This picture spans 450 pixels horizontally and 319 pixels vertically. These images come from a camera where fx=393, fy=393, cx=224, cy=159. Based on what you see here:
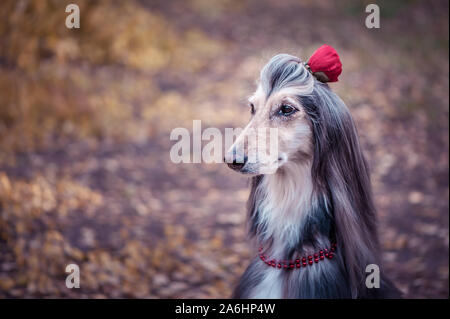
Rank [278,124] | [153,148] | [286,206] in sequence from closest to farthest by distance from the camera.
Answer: [278,124] < [286,206] < [153,148]

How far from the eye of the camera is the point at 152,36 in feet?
38.4

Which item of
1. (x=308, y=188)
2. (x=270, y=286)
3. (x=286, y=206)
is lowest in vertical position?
(x=270, y=286)

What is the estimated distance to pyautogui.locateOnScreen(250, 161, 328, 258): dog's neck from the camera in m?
2.50

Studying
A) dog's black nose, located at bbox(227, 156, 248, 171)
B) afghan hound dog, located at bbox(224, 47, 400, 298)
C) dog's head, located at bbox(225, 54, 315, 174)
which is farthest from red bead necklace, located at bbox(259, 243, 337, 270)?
dog's black nose, located at bbox(227, 156, 248, 171)

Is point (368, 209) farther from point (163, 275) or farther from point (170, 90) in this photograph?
point (170, 90)

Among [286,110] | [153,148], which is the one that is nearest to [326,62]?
[286,110]

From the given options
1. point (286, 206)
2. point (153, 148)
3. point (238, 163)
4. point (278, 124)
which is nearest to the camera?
point (238, 163)

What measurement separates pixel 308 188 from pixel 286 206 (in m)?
0.19

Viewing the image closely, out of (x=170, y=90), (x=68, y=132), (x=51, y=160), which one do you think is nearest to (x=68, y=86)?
(x=68, y=132)

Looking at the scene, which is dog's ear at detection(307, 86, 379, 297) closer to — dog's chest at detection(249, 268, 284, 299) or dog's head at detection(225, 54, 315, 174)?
dog's head at detection(225, 54, 315, 174)

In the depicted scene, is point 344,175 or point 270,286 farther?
point 270,286

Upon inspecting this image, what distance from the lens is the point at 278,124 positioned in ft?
7.88

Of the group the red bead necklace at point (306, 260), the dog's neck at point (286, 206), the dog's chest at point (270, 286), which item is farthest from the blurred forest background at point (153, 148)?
the dog's chest at point (270, 286)

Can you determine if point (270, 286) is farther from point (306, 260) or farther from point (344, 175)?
point (344, 175)
